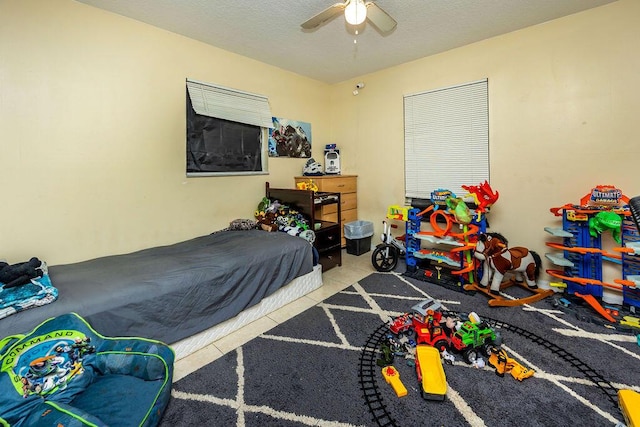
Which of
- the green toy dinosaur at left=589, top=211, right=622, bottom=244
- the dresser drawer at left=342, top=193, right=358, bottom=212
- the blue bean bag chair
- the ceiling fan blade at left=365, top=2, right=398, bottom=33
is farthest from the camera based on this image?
the dresser drawer at left=342, top=193, right=358, bottom=212

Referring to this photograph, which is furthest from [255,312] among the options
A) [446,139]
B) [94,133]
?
[446,139]

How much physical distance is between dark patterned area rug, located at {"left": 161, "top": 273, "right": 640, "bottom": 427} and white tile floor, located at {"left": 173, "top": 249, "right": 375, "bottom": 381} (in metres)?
0.09

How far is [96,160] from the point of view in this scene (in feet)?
7.74

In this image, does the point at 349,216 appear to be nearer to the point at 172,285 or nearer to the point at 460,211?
the point at 460,211

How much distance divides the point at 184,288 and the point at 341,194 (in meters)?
2.54

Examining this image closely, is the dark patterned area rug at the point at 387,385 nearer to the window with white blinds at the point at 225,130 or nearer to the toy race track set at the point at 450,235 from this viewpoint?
the toy race track set at the point at 450,235

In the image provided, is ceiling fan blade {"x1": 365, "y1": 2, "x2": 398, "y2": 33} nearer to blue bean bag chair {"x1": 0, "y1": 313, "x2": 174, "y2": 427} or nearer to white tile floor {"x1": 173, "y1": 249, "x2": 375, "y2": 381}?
white tile floor {"x1": 173, "y1": 249, "x2": 375, "y2": 381}

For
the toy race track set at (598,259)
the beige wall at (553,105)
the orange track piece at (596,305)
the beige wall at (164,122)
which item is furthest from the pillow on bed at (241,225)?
the orange track piece at (596,305)

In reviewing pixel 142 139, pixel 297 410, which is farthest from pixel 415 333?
pixel 142 139

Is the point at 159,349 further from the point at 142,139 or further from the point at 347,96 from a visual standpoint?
the point at 347,96

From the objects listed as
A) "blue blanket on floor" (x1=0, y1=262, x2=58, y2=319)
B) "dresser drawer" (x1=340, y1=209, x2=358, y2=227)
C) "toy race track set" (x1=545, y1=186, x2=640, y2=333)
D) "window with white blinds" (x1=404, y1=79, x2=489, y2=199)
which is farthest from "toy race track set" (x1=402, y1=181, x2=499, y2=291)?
"blue blanket on floor" (x1=0, y1=262, x2=58, y2=319)

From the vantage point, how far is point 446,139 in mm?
3367

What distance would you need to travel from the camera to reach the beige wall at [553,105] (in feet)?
7.73

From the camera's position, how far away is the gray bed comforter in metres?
1.59
